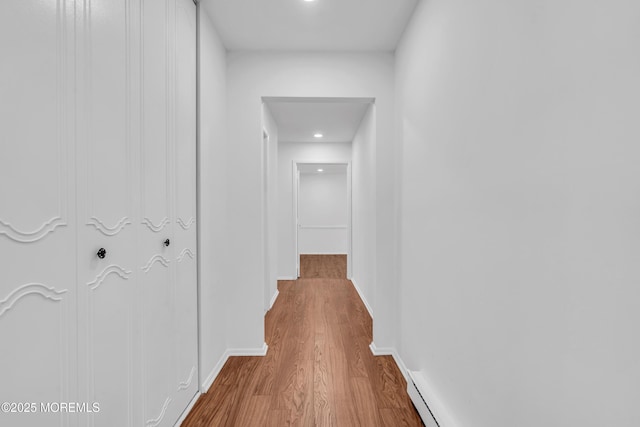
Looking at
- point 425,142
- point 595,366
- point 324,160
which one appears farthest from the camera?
point 324,160

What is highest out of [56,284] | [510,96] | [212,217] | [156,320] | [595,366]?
[510,96]

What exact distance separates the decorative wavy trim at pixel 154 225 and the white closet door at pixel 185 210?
164 mm

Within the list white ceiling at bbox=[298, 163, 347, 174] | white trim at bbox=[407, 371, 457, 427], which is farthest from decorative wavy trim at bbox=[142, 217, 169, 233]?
white ceiling at bbox=[298, 163, 347, 174]

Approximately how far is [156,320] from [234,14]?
7.02 feet

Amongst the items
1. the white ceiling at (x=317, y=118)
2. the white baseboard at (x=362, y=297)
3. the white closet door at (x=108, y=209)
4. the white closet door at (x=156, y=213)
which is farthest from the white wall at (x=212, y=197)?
the white baseboard at (x=362, y=297)

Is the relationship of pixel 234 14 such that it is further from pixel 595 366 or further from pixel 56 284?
pixel 595 366

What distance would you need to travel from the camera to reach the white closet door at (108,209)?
1222 mm

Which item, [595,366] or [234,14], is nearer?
[595,366]

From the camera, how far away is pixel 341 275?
673 centimetres

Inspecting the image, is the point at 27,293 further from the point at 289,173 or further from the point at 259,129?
the point at 289,173

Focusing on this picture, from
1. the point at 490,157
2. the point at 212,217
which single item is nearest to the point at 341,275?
the point at 212,217

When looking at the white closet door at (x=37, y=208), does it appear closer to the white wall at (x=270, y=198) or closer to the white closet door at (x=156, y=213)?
the white closet door at (x=156, y=213)

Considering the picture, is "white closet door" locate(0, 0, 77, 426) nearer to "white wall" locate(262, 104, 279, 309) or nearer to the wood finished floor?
the wood finished floor

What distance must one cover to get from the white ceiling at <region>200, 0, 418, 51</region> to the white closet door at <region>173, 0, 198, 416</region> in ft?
1.17
